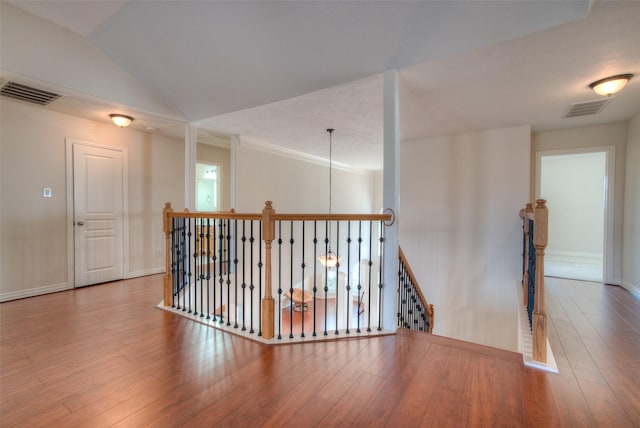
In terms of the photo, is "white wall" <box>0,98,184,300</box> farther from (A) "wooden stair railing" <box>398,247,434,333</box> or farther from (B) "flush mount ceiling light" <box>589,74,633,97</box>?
(B) "flush mount ceiling light" <box>589,74,633,97</box>

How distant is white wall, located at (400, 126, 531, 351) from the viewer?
13.9 ft

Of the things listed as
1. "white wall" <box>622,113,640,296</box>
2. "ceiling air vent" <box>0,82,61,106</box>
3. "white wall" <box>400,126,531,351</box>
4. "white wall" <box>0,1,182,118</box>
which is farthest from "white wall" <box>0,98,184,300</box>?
"white wall" <box>622,113,640,296</box>

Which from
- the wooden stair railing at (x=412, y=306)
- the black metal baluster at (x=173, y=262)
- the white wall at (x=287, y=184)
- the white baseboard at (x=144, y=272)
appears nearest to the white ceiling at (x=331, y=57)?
the white wall at (x=287, y=184)

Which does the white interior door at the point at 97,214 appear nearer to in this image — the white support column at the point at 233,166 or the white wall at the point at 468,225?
the white support column at the point at 233,166

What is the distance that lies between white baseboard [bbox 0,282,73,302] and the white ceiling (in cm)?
242

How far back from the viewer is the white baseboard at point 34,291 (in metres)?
3.45

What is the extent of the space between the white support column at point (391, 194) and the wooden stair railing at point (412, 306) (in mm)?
849

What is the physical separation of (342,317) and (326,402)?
237 inches

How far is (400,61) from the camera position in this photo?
2.51 m

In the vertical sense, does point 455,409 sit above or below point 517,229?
below

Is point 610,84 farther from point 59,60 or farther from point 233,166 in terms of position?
point 59,60

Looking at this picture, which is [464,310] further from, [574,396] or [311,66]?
[311,66]

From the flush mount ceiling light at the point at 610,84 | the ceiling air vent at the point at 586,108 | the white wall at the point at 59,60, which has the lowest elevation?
the flush mount ceiling light at the point at 610,84

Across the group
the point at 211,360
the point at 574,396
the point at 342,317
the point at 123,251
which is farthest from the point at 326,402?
the point at 342,317
